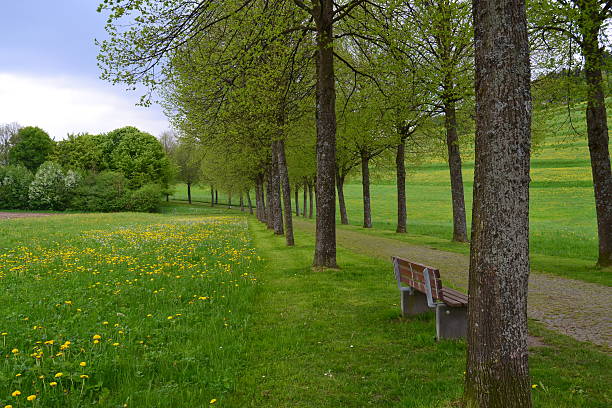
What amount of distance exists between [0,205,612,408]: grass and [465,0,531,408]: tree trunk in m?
0.70

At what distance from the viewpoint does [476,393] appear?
3.79 metres

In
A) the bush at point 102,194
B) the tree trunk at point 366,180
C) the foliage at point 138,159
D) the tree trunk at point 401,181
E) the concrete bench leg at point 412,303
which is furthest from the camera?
the foliage at point 138,159

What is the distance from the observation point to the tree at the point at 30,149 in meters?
76.2

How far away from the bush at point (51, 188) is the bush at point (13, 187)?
1.57 meters

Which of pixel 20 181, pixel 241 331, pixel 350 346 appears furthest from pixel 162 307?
pixel 20 181

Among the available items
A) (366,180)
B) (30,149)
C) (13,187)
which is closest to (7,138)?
(30,149)

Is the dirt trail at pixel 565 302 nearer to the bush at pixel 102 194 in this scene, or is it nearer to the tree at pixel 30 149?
the bush at pixel 102 194

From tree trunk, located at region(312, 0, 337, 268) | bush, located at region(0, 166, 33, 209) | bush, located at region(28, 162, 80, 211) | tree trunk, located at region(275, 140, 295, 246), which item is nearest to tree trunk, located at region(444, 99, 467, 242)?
tree trunk, located at region(275, 140, 295, 246)

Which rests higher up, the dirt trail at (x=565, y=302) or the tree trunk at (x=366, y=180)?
the tree trunk at (x=366, y=180)

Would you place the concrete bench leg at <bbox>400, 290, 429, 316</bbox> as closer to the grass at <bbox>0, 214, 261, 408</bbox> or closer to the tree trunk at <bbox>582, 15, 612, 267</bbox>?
the grass at <bbox>0, 214, 261, 408</bbox>

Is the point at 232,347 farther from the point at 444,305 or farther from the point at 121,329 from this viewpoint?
the point at 444,305

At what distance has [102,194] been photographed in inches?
2437

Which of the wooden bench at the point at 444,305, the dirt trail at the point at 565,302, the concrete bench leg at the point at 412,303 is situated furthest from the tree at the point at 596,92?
the wooden bench at the point at 444,305

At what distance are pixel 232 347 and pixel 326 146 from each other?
766 centimetres
